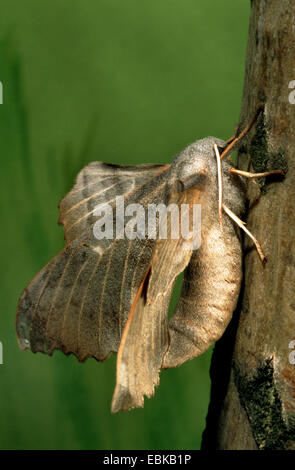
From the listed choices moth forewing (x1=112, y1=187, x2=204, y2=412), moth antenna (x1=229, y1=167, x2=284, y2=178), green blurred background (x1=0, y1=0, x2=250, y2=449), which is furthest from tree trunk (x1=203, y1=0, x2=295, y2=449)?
green blurred background (x1=0, y1=0, x2=250, y2=449)

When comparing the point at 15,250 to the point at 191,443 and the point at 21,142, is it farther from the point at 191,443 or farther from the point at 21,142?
the point at 191,443

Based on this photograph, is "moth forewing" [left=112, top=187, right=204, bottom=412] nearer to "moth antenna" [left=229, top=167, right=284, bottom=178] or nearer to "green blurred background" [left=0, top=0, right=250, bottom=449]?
"moth antenna" [left=229, top=167, right=284, bottom=178]

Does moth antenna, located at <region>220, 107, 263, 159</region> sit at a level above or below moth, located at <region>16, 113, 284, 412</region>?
above

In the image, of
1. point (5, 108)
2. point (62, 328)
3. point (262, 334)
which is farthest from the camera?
point (5, 108)

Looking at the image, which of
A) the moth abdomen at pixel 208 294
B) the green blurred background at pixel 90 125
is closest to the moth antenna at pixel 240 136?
the moth abdomen at pixel 208 294

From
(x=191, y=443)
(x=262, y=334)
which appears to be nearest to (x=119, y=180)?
(x=262, y=334)

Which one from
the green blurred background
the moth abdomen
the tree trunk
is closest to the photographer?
the tree trunk
